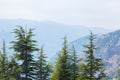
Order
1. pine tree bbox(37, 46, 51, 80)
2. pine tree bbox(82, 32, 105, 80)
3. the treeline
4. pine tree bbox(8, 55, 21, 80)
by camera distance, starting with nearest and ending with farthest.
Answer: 1. pine tree bbox(82, 32, 105, 80)
2. the treeline
3. pine tree bbox(8, 55, 21, 80)
4. pine tree bbox(37, 46, 51, 80)

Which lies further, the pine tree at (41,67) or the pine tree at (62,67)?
the pine tree at (41,67)

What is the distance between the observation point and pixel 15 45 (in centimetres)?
3200

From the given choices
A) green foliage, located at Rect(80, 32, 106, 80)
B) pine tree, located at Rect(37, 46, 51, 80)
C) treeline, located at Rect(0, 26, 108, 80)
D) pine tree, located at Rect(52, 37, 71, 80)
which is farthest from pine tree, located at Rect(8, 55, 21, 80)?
green foliage, located at Rect(80, 32, 106, 80)

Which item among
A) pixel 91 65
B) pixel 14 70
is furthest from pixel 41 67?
pixel 91 65

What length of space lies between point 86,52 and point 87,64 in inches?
38.7

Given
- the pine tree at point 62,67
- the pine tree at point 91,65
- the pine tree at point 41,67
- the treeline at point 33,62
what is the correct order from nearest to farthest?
1. the pine tree at point 91,65
2. the treeline at point 33,62
3. the pine tree at point 62,67
4. the pine tree at point 41,67

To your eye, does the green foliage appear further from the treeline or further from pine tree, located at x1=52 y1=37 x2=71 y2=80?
pine tree, located at x1=52 y1=37 x2=71 y2=80

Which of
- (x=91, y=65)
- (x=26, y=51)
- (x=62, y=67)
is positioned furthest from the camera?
(x=62, y=67)

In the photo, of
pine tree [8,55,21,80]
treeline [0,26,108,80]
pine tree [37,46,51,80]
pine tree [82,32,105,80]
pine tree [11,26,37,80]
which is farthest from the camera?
pine tree [37,46,51,80]

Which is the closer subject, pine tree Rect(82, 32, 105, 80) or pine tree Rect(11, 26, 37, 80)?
pine tree Rect(82, 32, 105, 80)

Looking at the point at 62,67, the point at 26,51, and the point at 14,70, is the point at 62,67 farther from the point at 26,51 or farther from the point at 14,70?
the point at 14,70

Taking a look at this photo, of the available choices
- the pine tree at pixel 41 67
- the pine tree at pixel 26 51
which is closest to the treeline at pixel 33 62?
the pine tree at pixel 26 51

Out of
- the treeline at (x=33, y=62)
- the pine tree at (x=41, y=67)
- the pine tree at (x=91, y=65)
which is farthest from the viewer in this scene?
the pine tree at (x=41, y=67)

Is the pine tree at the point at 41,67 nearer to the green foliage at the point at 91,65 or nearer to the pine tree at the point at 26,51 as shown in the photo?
the pine tree at the point at 26,51
